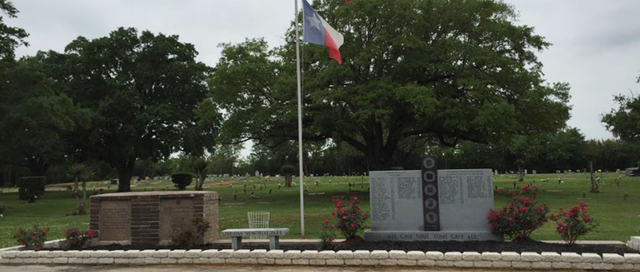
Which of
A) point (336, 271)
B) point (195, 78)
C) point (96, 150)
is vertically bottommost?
point (336, 271)

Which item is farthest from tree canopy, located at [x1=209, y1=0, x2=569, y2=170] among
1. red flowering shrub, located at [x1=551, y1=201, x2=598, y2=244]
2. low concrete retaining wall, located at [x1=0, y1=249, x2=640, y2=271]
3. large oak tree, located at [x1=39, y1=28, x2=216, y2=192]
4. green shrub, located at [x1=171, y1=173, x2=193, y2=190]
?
green shrub, located at [x1=171, y1=173, x2=193, y2=190]

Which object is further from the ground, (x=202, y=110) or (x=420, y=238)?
(x=202, y=110)

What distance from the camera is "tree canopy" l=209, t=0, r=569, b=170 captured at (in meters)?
26.6

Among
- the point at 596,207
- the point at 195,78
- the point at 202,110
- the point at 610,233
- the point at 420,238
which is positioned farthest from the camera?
the point at 195,78

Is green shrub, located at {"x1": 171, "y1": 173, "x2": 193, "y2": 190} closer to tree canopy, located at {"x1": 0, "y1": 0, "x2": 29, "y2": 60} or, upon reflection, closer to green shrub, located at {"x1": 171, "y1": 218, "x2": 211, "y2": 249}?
tree canopy, located at {"x1": 0, "y1": 0, "x2": 29, "y2": 60}

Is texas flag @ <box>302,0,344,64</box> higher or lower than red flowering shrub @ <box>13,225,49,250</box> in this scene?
higher

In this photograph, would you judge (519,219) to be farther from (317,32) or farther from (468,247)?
(317,32)

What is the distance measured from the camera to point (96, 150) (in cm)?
4466

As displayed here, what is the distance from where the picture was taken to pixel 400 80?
28.5 m

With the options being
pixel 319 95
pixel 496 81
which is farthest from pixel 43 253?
pixel 496 81

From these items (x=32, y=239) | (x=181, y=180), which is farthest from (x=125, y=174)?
(x=32, y=239)

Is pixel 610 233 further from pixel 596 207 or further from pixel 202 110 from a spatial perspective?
Answer: pixel 202 110

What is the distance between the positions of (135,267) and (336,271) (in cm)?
394

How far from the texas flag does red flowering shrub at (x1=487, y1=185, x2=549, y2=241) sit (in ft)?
18.1
